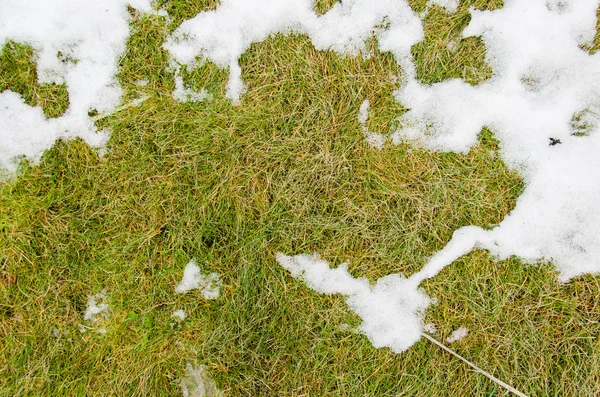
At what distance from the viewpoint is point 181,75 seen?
1.86 meters

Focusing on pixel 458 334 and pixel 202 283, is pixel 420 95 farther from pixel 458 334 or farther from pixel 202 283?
pixel 202 283

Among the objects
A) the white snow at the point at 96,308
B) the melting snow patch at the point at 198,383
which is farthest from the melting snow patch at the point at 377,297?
the white snow at the point at 96,308

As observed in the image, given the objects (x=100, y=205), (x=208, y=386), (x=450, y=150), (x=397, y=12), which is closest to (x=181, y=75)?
(x=100, y=205)

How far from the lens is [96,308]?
6.01 ft

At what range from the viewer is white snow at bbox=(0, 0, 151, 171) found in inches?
72.7

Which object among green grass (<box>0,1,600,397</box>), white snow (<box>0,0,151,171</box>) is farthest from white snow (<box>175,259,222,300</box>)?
white snow (<box>0,0,151,171</box>)

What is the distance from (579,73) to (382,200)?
117 cm

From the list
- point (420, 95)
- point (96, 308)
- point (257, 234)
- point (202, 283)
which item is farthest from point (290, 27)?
point (96, 308)

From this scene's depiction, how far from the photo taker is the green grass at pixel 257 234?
1.80 meters

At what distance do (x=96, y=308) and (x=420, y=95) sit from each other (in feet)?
6.52

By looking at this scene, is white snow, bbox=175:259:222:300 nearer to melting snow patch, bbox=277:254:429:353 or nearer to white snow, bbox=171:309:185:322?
white snow, bbox=171:309:185:322

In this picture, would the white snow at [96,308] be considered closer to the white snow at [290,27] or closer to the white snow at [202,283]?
the white snow at [202,283]

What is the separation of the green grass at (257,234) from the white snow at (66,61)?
84mm

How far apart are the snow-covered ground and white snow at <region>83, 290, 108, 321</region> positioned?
2.65 ft
